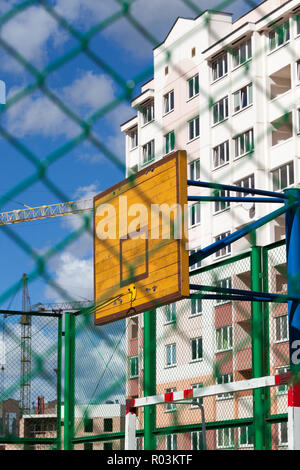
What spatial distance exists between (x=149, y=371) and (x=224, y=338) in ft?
2.05

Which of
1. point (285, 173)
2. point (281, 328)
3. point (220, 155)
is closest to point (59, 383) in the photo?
point (281, 328)

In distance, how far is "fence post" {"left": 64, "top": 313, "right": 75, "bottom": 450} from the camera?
24.0 ft

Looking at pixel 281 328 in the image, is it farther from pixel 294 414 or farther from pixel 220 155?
pixel 220 155

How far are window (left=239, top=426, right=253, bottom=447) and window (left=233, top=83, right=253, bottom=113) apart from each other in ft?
69.3

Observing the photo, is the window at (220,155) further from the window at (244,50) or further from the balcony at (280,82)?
the window at (244,50)

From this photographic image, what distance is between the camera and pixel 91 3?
1759 millimetres

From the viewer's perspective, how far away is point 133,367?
6750 mm

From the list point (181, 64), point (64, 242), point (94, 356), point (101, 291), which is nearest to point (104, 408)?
point (94, 356)

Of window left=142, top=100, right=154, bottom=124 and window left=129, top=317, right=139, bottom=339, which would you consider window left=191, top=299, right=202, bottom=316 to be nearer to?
window left=129, top=317, right=139, bottom=339

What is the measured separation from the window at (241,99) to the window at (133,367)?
20.4m

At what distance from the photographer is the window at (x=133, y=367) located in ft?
21.8

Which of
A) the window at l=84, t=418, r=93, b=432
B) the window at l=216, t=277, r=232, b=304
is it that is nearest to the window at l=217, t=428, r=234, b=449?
the window at l=216, t=277, r=232, b=304

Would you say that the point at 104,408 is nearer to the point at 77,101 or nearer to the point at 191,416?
the point at 191,416

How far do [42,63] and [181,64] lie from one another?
349cm
